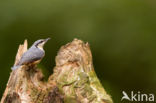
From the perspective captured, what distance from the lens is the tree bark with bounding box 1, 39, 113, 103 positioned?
3965 mm

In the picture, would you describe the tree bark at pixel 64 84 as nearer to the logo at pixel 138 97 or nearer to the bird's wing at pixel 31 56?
the bird's wing at pixel 31 56

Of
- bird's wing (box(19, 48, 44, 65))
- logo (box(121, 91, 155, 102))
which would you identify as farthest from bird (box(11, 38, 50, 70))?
logo (box(121, 91, 155, 102))

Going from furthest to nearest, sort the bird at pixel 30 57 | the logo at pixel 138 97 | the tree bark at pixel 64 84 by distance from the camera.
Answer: the logo at pixel 138 97 → the bird at pixel 30 57 → the tree bark at pixel 64 84

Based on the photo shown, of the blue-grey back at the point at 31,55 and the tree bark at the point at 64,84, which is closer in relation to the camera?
the tree bark at the point at 64,84

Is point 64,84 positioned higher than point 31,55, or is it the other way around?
point 31,55

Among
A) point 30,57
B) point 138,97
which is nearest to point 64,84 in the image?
point 30,57

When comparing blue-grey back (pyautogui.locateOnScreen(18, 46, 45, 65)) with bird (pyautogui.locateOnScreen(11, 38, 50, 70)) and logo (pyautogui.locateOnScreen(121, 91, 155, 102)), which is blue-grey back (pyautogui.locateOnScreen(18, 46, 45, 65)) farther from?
logo (pyautogui.locateOnScreen(121, 91, 155, 102))

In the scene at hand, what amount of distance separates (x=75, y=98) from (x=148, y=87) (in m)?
2.43

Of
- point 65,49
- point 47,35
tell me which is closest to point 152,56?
point 47,35

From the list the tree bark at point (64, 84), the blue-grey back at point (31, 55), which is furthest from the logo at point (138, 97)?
the blue-grey back at point (31, 55)

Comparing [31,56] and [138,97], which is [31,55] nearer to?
[31,56]

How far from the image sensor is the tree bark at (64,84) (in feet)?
13.0

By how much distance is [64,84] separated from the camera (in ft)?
13.4

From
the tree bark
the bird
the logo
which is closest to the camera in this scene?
the tree bark
